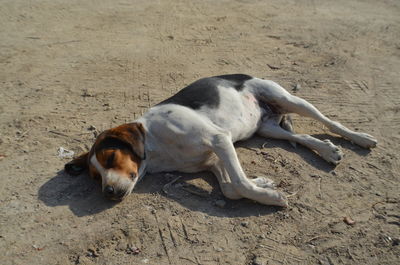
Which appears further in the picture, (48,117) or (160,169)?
(48,117)

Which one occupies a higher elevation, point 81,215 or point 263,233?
point 263,233

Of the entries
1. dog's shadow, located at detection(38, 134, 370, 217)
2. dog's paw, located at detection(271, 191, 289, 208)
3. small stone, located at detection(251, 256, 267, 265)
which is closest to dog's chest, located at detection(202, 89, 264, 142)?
dog's shadow, located at detection(38, 134, 370, 217)

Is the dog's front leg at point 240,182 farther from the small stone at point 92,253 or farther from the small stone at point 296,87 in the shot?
the small stone at point 296,87

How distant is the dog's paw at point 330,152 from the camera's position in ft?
17.5

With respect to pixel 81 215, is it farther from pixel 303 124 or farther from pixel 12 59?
pixel 12 59

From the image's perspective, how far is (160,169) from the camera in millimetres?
5121

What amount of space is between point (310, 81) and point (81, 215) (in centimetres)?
446

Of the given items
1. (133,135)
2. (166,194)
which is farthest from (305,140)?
(133,135)

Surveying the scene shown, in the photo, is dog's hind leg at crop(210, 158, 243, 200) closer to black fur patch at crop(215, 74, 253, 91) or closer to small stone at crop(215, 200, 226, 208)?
small stone at crop(215, 200, 226, 208)

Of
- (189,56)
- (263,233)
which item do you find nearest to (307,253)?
(263,233)

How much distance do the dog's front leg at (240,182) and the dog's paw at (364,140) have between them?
163 cm

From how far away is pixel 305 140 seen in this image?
5.68 metres

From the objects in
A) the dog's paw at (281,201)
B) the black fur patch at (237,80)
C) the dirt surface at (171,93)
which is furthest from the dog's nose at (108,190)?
the black fur patch at (237,80)

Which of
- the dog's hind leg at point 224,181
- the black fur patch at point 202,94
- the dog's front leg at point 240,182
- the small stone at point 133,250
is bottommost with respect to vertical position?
the small stone at point 133,250
